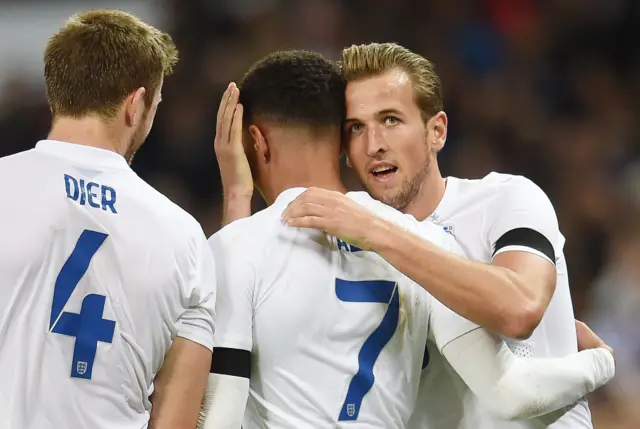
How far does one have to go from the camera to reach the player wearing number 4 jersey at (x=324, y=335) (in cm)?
283

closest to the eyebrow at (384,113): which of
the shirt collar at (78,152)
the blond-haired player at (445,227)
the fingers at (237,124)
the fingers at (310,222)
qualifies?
the blond-haired player at (445,227)

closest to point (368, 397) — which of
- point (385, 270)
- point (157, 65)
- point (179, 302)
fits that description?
point (385, 270)

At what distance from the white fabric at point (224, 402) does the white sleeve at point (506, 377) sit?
0.65m

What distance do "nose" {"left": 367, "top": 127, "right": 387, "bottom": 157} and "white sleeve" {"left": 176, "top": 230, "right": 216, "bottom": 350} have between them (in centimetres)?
85

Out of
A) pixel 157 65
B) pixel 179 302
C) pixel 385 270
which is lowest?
pixel 179 302

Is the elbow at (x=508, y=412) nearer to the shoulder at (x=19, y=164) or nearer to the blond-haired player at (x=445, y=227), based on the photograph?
the blond-haired player at (x=445, y=227)

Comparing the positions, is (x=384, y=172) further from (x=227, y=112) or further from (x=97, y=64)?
(x=97, y=64)

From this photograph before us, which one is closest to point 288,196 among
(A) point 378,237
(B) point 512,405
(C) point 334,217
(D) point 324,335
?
(C) point 334,217

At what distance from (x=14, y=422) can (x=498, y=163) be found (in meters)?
5.85

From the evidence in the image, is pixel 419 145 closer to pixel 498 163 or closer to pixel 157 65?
pixel 157 65

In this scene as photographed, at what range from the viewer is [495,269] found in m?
2.92

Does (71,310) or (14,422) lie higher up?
(71,310)

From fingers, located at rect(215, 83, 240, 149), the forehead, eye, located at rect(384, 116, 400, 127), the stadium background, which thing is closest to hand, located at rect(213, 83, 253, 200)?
fingers, located at rect(215, 83, 240, 149)

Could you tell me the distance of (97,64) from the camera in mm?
2750
